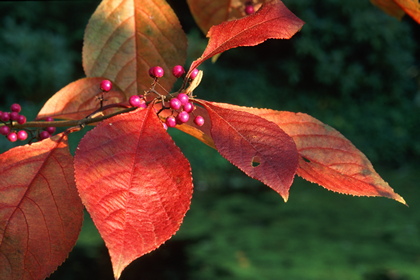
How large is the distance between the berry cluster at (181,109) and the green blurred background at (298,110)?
4404mm

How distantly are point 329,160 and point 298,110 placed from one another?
7.23 m

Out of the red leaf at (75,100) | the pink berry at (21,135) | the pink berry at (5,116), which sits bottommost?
the pink berry at (21,135)

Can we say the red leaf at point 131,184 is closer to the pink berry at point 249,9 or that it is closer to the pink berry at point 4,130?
the pink berry at point 4,130

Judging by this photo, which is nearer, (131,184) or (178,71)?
(131,184)

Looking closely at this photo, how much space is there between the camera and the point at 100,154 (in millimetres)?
354

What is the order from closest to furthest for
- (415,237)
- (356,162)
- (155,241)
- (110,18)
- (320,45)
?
1. (155,241)
2. (356,162)
3. (110,18)
4. (415,237)
5. (320,45)

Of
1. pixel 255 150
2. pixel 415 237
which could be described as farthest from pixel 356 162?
pixel 415 237

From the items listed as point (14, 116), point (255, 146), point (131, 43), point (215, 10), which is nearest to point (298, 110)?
point (215, 10)

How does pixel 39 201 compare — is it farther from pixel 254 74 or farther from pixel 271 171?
pixel 254 74

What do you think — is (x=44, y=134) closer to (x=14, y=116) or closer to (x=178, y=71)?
(x=14, y=116)

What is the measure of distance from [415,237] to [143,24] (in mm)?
5337

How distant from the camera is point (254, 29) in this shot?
43 cm

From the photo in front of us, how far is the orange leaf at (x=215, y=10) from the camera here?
0.72 m

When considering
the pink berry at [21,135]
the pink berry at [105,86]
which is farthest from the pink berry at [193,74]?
the pink berry at [21,135]
